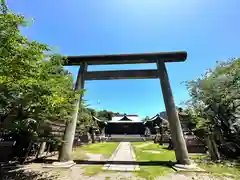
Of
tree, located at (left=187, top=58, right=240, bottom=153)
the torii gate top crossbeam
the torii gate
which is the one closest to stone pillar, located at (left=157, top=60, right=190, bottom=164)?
the torii gate

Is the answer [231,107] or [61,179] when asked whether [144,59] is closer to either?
[61,179]

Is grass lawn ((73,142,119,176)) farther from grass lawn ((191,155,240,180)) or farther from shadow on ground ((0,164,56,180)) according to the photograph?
grass lawn ((191,155,240,180))

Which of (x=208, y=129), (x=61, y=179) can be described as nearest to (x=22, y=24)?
(x=61, y=179)

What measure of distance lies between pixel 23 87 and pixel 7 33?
1350mm

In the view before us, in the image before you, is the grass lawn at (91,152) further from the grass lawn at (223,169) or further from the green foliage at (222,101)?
the green foliage at (222,101)

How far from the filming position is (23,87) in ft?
13.0

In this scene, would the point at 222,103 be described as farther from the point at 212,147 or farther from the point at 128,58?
the point at 128,58

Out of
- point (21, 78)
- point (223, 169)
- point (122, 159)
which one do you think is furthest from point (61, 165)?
point (223, 169)

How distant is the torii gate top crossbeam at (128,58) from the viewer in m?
8.87

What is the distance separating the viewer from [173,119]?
7.94 m

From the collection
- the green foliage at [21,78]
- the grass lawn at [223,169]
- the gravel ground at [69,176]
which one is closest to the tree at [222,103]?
the grass lawn at [223,169]

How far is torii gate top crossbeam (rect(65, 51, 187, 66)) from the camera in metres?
8.87

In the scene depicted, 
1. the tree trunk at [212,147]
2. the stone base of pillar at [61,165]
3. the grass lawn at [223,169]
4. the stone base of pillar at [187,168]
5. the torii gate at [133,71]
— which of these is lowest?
the grass lawn at [223,169]

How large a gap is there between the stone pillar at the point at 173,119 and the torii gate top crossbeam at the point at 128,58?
443 millimetres
